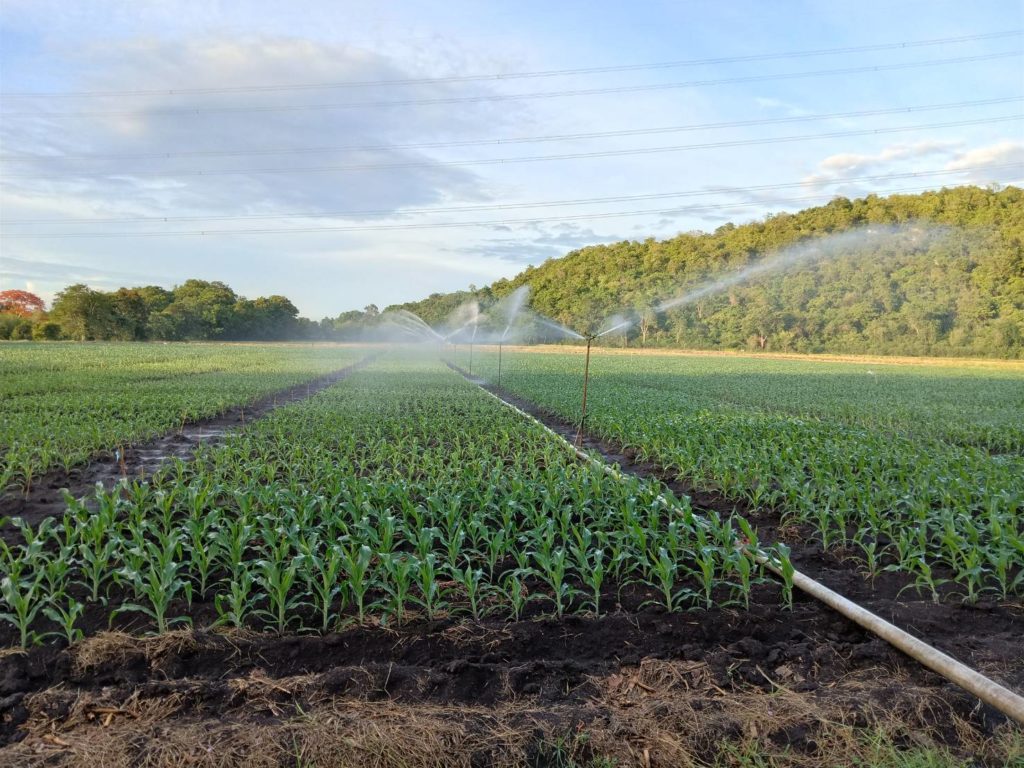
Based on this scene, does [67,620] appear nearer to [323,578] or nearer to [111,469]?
[323,578]

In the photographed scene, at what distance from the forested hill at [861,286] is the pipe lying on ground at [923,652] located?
6009 cm

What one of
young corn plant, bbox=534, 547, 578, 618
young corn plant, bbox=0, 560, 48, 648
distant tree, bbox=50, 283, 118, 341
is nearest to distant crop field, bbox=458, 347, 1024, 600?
young corn plant, bbox=534, 547, 578, 618

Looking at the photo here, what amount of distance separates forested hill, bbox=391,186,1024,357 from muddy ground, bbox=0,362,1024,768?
60.7m

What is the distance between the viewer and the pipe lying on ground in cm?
297

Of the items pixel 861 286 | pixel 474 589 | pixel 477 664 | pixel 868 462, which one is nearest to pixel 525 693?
pixel 477 664

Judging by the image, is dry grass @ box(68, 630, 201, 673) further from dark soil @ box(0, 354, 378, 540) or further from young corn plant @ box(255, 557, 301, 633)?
dark soil @ box(0, 354, 378, 540)

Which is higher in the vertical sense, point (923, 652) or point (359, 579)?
point (359, 579)

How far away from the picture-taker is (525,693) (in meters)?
3.37

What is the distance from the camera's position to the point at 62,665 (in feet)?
11.8

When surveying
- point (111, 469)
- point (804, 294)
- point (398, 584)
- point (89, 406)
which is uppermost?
point (804, 294)

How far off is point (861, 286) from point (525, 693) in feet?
217

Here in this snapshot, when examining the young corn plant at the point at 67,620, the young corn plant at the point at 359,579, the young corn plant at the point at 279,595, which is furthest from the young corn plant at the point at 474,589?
the young corn plant at the point at 67,620

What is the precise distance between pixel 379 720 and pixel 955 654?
10.7ft

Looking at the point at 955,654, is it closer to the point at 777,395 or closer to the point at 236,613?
the point at 236,613
